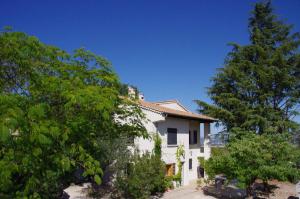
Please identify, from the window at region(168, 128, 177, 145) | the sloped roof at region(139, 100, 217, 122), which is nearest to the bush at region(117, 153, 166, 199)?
the sloped roof at region(139, 100, 217, 122)

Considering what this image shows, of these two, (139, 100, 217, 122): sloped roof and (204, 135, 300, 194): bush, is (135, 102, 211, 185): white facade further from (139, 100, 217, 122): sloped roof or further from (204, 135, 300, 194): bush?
(204, 135, 300, 194): bush

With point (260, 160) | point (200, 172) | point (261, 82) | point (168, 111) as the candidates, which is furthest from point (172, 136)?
point (261, 82)

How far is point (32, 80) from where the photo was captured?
9266 mm

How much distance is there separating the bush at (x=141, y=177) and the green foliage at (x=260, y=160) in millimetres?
4558

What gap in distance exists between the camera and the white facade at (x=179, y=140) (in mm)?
24609

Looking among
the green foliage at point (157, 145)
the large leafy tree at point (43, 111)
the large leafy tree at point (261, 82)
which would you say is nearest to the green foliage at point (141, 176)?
the green foliage at point (157, 145)

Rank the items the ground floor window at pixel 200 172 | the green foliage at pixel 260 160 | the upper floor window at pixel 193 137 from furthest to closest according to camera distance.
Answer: the ground floor window at pixel 200 172 → the upper floor window at pixel 193 137 → the green foliage at pixel 260 160

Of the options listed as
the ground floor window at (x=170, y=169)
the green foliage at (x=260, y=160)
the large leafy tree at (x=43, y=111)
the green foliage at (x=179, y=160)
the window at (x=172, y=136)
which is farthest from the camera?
the ground floor window at (x=170, y=169)

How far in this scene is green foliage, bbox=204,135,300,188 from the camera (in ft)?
61.6

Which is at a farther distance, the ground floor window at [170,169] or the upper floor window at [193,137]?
the upper floor window at [193,137]

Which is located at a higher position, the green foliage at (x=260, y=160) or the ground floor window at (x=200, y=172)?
the green foliage at (x=260, y=160)

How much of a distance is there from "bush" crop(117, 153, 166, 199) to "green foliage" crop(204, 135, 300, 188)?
4.56 metres

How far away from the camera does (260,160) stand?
18.7 meters

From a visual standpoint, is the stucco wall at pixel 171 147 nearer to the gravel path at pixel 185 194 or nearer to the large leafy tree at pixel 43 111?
the gravel path at pixel 185 194
